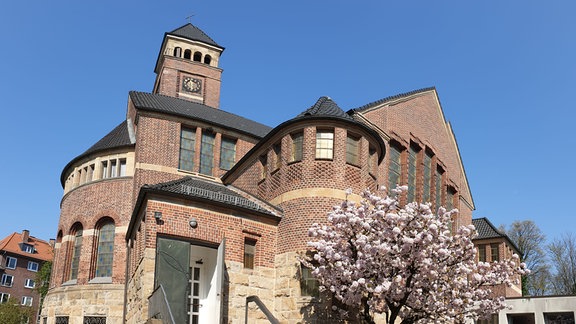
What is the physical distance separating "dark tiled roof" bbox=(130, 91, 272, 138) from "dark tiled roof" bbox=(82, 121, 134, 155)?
1.91m

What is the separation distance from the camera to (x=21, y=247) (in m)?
73.2

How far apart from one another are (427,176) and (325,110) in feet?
33.4

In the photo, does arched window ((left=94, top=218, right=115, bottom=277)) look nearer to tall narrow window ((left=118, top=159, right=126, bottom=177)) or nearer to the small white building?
tall narrow window ((left=118, top=159, right=126, bottom=177))

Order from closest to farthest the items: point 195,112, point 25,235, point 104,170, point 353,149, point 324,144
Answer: point 324,144 < point 353,149 < point 104,170 < point 195,112 < point 25,235

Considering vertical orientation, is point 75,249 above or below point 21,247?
below

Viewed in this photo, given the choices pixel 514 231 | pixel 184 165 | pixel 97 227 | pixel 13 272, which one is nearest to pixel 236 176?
pixel 184 165

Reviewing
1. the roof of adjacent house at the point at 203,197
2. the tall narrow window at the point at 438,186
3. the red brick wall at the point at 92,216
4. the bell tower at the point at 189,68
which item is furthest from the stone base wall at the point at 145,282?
the bell tower at the point at 189,68

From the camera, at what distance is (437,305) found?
51.3 feet

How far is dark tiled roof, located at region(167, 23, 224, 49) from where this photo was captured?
134 feet

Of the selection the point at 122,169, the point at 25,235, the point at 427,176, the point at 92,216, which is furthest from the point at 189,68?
the point at 25,235

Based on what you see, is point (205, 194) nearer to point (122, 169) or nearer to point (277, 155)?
point (277, 155)

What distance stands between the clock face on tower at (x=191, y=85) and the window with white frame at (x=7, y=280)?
4558 cm

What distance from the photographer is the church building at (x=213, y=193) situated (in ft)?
55.7

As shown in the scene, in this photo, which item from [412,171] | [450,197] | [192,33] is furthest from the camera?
[192,33]
